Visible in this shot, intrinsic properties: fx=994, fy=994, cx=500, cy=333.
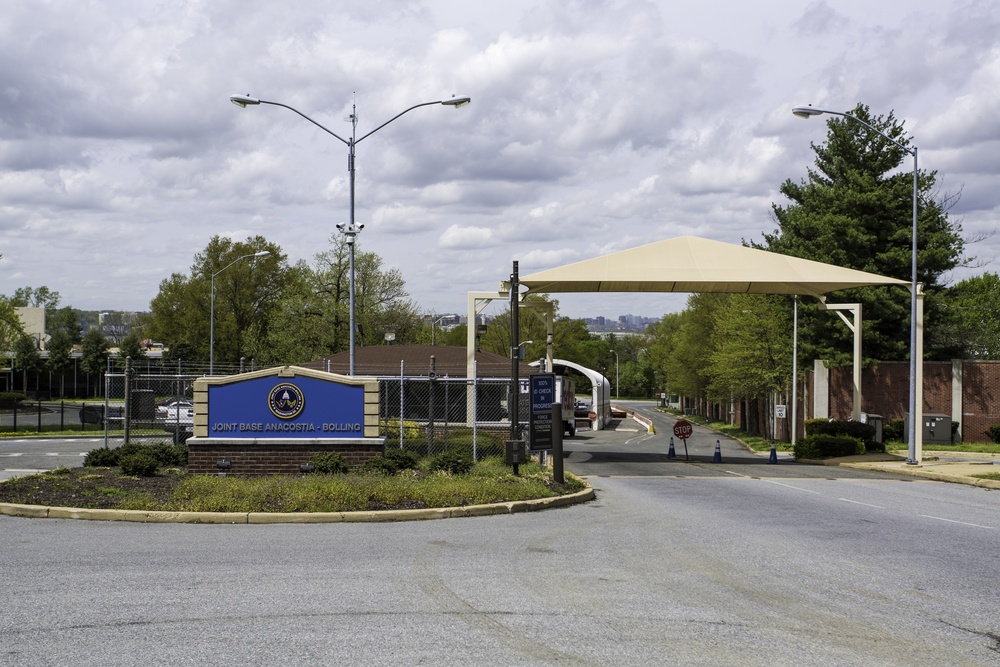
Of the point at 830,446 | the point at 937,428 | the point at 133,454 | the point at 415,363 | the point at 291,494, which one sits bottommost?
the point at 830,446

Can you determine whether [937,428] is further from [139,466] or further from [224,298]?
[224,298]

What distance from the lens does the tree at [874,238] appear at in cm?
4406

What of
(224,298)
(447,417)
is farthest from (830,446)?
(224,298)

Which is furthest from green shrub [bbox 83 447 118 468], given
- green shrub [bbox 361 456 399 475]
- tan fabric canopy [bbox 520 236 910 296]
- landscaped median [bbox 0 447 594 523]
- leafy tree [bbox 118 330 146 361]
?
leafy tree [bbox 118 330 146 361]

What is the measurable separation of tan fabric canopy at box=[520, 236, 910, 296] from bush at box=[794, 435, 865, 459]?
4.95 meters

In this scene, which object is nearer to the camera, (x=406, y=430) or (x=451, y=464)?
(x=451, y=464)

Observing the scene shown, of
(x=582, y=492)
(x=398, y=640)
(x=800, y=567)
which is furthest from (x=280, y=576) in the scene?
(x=582, y=492)

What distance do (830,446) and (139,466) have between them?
22.7 m

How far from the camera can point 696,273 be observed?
31.5 meters

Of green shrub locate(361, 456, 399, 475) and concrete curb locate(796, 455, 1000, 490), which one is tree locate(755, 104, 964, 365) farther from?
green shrub locate(361, 456, 399, 475)

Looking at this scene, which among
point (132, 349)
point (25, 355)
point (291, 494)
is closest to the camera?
point (291, 494)

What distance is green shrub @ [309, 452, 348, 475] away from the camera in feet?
59.9

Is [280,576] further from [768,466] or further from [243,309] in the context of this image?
[243,309]

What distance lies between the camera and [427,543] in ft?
39.7
